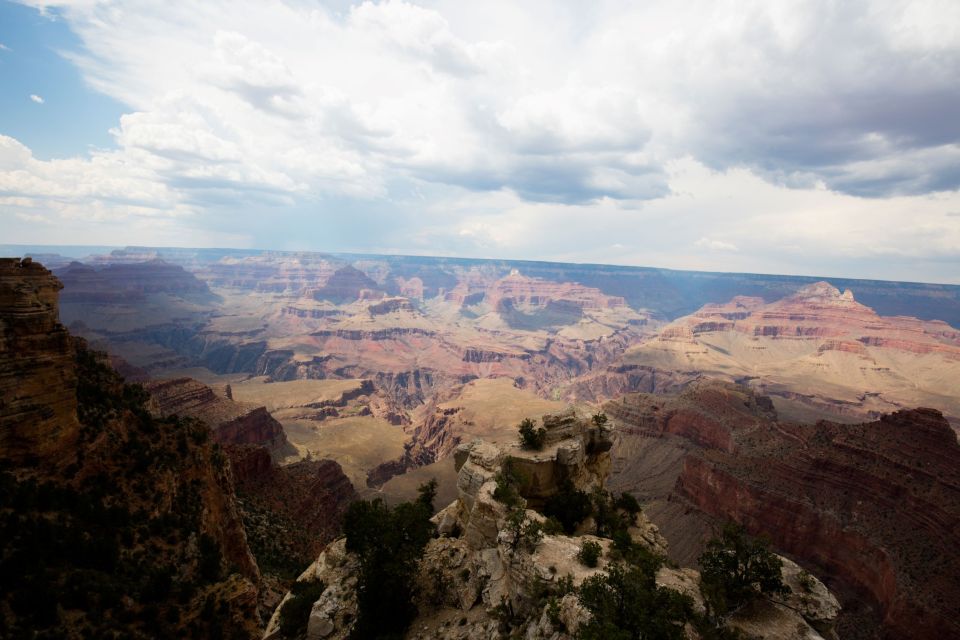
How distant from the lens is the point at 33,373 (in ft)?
82.1

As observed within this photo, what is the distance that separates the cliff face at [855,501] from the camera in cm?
5166

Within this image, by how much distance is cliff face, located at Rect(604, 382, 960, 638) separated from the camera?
51656 mm

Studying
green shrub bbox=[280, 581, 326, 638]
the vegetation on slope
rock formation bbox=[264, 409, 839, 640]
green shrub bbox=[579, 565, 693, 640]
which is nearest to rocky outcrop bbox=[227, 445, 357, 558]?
rock formation bbox=[264, 409, 839, 640]

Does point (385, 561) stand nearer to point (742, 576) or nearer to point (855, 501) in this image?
point (742, 576)

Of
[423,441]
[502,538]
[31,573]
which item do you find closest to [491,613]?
[502,538]

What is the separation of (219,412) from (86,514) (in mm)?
84979

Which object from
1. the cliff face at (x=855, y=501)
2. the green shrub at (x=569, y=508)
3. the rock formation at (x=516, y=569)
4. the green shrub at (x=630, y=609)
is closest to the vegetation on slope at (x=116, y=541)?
the rock formation at (x=516, y=569)

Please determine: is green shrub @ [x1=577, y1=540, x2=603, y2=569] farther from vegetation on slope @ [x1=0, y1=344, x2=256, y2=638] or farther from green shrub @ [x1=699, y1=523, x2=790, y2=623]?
vegetation on slope @ [x1=0, y1=344, x2=256, y2=638]

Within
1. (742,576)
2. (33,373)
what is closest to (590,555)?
(742,576)

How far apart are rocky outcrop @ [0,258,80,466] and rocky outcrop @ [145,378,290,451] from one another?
7047 cm

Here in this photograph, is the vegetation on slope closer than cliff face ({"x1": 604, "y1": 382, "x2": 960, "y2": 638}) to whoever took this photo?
Yes

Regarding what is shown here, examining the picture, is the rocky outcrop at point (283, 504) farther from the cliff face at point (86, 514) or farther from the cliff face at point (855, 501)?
the cliff face at point (855, 501)

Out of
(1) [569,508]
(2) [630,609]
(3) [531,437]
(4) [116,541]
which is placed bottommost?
(1) [569,508]

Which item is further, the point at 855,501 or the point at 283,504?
the point at 855,501
